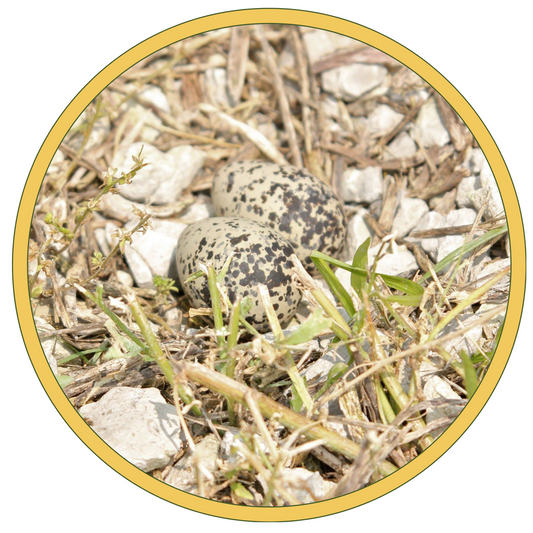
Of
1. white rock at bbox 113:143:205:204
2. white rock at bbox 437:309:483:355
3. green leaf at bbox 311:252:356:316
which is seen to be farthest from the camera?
white rock at bbox 113:143:205:204

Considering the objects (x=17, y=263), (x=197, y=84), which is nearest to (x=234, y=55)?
(x=197, y=84)

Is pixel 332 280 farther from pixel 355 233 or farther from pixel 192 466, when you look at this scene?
pixel 355 233

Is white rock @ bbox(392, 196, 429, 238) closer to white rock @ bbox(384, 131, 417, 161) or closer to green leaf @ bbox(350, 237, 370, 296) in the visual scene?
white rock @ bbox(384, 131, 417, 161)

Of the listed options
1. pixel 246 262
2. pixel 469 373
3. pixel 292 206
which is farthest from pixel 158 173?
pixel 469 373

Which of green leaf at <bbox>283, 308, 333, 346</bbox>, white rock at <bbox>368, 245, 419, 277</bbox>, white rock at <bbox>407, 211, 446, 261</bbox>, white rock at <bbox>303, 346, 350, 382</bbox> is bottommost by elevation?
white rock at <bbox>303, 346, 350, 382</bbox>

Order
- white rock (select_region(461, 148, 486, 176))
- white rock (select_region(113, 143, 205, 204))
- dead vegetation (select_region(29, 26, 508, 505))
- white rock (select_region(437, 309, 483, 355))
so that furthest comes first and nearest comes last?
white rock (select_region(113, 143, 205, 204)) → white rock (select_region(461, 148, 486, 176)) → white rock (select_region(437, 309, 483, 355)) → dead vegetation (select_region(29, 26, 508, 505))

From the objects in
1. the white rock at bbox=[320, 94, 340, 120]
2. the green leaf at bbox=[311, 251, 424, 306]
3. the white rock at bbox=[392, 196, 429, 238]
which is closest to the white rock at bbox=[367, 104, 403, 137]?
the white rock at bbox=[320, 94, 340, 120]

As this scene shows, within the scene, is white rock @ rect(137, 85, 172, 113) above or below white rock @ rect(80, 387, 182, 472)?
above
